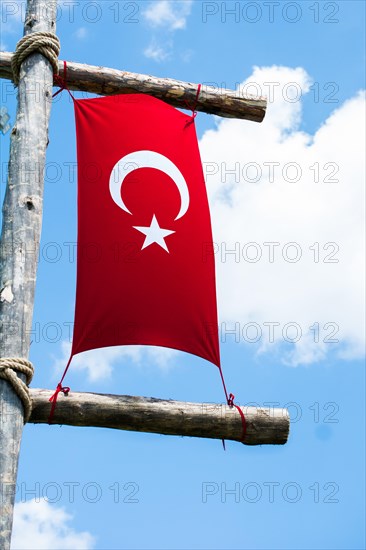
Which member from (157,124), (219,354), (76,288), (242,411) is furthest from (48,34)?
(242,411)

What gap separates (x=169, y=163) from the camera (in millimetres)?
5066

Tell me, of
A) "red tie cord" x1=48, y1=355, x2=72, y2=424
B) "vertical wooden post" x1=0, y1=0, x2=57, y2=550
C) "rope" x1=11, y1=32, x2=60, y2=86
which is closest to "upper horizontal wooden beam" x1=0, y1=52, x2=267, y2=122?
"rope" x1=11, y1=32, x2=60, y2=86

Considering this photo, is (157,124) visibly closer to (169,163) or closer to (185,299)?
(169,163)

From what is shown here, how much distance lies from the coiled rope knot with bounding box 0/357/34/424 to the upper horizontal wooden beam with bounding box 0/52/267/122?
2.14 metres

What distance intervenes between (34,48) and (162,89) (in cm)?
Result: 97

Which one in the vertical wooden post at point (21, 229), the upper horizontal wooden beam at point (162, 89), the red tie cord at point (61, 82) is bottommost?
the vertical wooden post at point (21, 229)

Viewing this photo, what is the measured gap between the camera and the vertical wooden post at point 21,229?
3934 millimetres

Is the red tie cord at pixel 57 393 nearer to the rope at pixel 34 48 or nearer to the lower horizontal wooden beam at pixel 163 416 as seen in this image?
the lower horizontal wooden beam at pixel 163 416

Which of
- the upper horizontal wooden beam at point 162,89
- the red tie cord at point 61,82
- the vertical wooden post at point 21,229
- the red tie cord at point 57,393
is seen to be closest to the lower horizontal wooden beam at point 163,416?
the red tie cord at point 57,393

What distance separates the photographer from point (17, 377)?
4066 mm

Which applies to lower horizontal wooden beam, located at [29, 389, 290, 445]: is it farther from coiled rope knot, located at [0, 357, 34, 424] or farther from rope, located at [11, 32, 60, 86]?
rope, located at [11, 32, 60, 86]

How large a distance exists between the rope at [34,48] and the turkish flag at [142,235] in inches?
13.6

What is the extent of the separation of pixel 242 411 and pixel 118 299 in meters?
0.92

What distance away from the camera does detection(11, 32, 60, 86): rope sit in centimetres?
500
